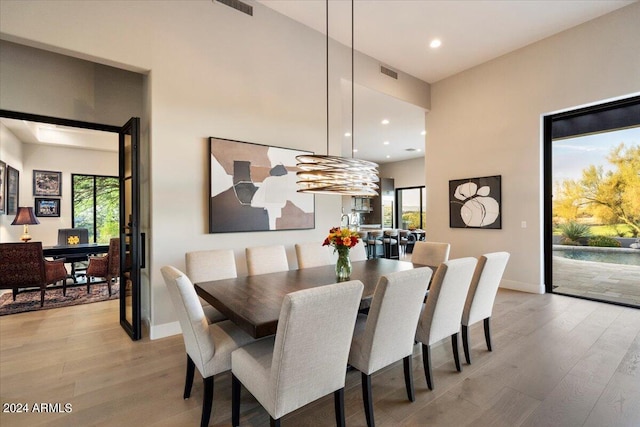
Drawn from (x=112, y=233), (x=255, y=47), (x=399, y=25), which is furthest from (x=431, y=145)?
(x=112, y=233)

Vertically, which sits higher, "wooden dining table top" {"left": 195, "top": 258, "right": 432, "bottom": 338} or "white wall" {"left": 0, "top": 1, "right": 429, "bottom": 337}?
"white wall" {"left": 0, "top": 1, "right": 429, "bottom": 337}

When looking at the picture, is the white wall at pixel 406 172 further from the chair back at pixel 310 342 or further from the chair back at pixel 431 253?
the chair back at pixel 310 342

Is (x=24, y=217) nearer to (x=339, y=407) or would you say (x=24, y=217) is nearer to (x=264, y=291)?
(x=264, y=291)

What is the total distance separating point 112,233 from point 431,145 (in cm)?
798

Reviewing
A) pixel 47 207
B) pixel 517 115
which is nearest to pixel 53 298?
pixel 47 207

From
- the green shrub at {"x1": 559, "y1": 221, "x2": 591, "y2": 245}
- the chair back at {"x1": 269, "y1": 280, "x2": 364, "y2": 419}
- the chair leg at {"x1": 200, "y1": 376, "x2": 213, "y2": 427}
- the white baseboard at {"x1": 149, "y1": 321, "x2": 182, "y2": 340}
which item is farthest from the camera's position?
the green shrub at {"x1": 559, "y1": 221, "x2": 591, "y2": 245}

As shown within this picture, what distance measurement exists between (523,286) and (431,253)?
8.72 ft

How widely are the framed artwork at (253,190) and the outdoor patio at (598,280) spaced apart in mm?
4201

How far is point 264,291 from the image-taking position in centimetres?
233

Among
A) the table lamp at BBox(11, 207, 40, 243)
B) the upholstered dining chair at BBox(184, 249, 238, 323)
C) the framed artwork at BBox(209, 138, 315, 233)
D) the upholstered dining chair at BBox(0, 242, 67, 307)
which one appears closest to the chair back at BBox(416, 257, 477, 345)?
the upholstered dining chair at BBox(184, 249, 238, 323)

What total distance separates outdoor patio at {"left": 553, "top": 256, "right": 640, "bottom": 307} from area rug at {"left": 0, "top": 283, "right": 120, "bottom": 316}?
7.26 m

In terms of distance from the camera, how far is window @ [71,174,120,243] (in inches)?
288

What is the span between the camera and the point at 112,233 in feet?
25.7

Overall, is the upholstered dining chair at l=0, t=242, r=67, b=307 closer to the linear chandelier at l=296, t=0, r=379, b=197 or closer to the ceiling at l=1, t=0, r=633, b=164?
the ceiling at l=1, t=0, r=633, b=164
